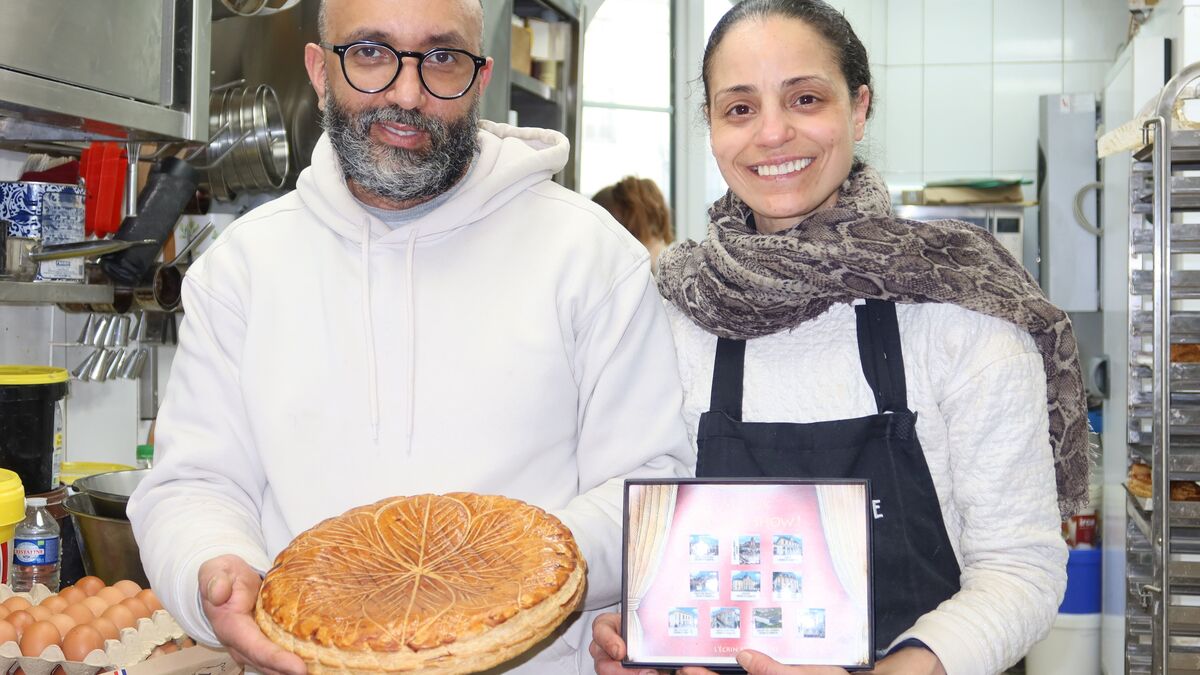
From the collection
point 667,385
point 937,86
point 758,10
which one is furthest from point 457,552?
point 937,86

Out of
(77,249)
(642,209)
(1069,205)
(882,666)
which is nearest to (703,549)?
(882,666)

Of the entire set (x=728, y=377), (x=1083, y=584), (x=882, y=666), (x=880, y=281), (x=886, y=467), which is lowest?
(x=1083, y=584)

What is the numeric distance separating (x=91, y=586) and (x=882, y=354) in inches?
57.0

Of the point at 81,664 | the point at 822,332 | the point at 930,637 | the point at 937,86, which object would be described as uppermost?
the point at 937,86

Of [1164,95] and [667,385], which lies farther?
[1164,95]

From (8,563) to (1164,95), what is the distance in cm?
290

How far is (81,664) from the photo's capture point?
62.9 inches

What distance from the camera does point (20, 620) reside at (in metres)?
1.72

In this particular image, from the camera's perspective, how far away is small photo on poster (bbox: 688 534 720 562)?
1256mm

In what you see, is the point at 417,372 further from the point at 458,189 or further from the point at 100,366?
the point at 100,366

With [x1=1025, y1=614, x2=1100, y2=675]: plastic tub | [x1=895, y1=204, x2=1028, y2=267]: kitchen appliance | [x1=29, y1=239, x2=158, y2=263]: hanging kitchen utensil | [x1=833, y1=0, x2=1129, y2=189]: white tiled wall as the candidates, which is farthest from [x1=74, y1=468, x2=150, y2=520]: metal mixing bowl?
[x1=833, y1=0, x2=1129, y2=189]: white tiled wall

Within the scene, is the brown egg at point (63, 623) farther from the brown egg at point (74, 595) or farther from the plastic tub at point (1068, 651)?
the plastic tub at point (1068, 651)

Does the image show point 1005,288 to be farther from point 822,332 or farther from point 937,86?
point 937,86

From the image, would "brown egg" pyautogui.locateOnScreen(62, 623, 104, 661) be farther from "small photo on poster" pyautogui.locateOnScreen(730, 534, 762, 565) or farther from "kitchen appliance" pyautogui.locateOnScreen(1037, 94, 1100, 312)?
"kitchen appliance" pyautogui.locateOnScreen(1037, 94, 1100, 312)
